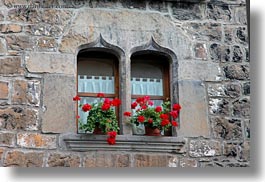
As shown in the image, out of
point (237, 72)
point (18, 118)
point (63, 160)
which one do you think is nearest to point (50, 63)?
point (18, 118)

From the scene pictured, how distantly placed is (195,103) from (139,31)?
78 centimetres

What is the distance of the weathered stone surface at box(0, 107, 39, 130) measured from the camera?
5.36 meters

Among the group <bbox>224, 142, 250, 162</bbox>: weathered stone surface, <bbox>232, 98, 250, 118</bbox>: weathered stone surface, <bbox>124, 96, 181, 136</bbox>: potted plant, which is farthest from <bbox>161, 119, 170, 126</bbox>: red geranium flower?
<bbox>232, 98, 250, 118</bbox>: weathered stone surface

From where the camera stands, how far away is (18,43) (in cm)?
561

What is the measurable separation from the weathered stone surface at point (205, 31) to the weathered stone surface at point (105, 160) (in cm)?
128

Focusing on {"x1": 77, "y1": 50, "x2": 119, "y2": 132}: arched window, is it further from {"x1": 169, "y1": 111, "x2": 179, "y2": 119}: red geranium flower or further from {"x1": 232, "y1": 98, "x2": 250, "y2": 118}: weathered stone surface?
{"x1": 232, "y1": 98, "x2": 250, "y2": 118}: weathered stone surface

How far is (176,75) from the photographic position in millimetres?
5789

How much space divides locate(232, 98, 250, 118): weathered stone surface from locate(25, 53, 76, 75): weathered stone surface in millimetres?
1404

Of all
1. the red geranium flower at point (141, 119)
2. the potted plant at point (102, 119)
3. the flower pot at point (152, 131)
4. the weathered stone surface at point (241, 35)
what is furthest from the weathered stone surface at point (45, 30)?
the weathered stone surface at point (241, 35)

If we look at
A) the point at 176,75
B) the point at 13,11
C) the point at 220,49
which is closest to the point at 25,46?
the point at 13,11

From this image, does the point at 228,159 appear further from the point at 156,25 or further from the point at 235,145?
the point at 156,25

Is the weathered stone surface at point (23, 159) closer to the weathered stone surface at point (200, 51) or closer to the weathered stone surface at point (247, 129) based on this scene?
the weathered stone surface at point (200, 51)

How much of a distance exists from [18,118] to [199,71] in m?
1.58

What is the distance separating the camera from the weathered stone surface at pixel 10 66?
5516 mm
